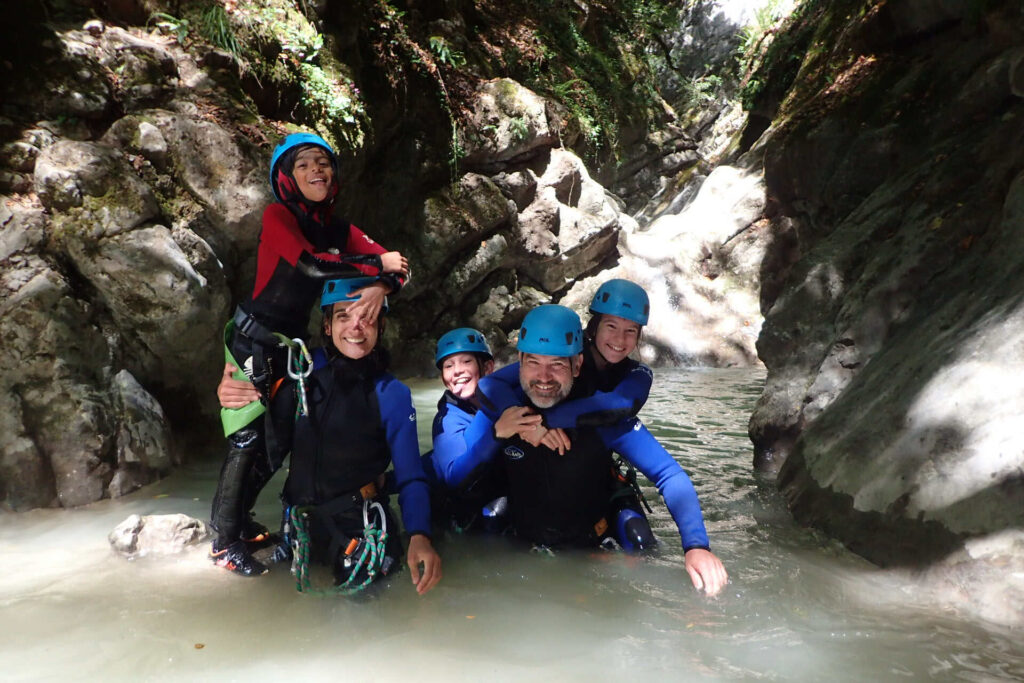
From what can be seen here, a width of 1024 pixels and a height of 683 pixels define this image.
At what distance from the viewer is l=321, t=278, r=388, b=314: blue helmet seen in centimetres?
308

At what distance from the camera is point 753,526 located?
159 inches

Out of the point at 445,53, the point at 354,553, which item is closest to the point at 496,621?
the point at 354,553

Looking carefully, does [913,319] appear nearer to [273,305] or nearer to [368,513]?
[368,513]

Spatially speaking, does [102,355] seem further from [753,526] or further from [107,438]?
[753,526]

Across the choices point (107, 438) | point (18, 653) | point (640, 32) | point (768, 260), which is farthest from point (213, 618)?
point (640, 32)

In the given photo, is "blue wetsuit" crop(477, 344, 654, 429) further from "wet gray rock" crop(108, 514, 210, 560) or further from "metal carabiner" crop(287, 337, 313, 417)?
"wet gray rock" crop(108, 514, 210, 560)

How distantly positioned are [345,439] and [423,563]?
0.75 metres

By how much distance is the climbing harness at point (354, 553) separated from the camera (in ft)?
9.55

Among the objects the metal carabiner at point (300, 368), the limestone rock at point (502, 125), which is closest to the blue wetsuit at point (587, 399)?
the metal carabiner at point (300, 368)

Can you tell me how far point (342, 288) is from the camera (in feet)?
10.1

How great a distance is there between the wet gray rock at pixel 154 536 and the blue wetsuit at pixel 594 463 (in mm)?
1530

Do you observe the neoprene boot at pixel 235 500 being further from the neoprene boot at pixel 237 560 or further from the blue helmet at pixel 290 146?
the blue helmet at pixel 290 146

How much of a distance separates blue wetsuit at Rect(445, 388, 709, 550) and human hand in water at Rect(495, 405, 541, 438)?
0.18 metres

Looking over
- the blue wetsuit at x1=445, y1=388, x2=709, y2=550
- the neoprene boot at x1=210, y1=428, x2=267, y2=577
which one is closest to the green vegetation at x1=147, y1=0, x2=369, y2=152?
the neoprene boot at x1=210, y1=428, x2=267, y2=577
